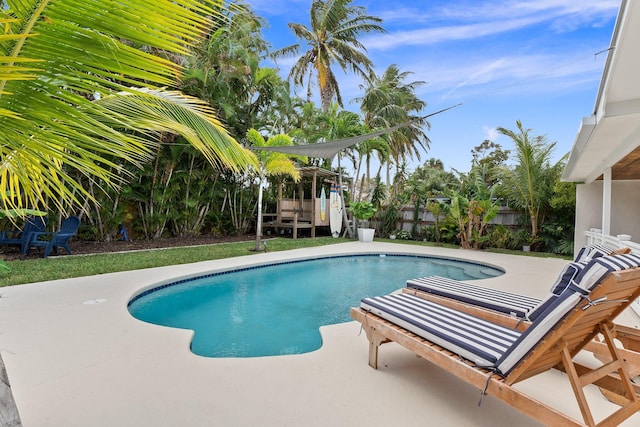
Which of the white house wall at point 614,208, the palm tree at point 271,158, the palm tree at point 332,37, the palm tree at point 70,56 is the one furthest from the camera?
the palm tree at point 332,37

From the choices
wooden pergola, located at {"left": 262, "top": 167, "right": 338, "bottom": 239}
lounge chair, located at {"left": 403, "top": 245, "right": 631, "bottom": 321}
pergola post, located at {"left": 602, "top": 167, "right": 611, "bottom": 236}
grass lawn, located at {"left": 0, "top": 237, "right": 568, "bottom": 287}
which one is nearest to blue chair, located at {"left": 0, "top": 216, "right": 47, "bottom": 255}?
grass lawn, located at {"left": 0, "top": 237, "right": 568, "bottom": 287}

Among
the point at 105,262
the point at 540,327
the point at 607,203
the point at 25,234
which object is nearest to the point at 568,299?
the point at 540,327

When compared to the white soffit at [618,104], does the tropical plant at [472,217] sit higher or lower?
lower

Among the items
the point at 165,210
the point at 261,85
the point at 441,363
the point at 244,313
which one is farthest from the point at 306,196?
the point at 441,363

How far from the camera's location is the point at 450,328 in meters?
2.30

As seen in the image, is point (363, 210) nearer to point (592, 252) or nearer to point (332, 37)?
point (332, 37)

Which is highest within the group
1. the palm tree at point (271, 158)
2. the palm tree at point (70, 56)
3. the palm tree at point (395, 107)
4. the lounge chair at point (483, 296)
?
the palm tree at point (395, 107)

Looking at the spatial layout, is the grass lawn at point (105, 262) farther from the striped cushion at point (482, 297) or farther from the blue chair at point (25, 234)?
the striped cushion at point (482, 297)

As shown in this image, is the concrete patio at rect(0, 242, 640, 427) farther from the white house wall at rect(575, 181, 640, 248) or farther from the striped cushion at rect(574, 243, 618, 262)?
the white house wall at rect(575, 181, 640, 248)

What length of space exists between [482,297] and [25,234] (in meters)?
8.79

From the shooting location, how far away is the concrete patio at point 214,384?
2.02 meters

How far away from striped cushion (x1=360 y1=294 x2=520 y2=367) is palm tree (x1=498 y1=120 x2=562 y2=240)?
8969 mm

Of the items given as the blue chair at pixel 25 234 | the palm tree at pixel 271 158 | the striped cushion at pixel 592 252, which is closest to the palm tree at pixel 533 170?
the palm tree at pixel 271 158

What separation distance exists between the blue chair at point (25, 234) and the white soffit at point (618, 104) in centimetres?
907
